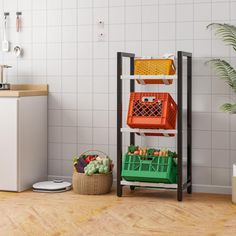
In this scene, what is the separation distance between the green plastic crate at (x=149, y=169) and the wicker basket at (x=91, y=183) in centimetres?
24

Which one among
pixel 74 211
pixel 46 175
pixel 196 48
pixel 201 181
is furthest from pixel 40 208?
pixel 196 48

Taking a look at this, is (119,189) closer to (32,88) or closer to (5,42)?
(32,88)

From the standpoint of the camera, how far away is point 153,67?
4.66 meters

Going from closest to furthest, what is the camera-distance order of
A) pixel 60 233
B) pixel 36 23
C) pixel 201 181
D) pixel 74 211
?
pixel 60 233, pixel 74 211, pixel 201 181, pixel 36 23

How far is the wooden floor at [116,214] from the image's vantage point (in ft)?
12.3

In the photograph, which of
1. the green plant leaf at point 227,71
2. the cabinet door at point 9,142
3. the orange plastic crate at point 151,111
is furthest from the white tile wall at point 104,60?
the cabinet door at point 9,142

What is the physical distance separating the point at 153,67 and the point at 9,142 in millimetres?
1394

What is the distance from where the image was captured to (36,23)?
5453 millimetres

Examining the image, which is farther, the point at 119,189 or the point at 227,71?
the point at 119,189

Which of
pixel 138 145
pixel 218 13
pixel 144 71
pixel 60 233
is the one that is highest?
pixel 218 13

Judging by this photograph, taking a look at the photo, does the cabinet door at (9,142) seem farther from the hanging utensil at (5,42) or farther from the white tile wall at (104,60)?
the hanging utensil at (5,42)

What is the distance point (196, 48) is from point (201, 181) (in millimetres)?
1144

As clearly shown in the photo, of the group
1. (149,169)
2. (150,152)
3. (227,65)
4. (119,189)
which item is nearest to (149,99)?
(150,152)

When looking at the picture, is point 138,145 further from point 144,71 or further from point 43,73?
point 43,73
